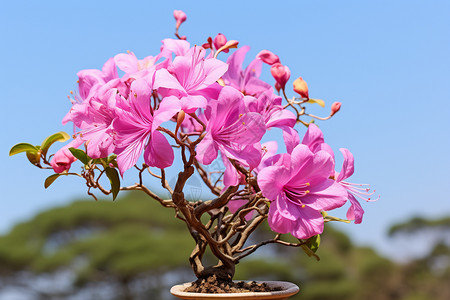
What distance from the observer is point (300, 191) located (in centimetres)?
121

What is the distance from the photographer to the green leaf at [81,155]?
124cm

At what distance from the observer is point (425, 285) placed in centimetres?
930

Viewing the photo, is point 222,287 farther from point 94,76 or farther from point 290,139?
point 94,76

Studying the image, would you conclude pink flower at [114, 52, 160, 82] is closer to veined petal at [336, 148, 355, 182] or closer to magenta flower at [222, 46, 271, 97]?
magenta flower at [222, 46, 271, 97]

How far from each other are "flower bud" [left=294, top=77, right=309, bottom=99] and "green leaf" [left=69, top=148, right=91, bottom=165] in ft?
1.79

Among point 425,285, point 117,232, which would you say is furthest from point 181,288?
point 425,285

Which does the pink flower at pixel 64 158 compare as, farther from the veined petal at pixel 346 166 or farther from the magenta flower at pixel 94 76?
the veined petal at pixel 346 166

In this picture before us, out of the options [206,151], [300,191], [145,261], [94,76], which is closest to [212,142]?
[206,151]

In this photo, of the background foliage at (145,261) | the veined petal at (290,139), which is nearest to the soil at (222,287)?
the veined petal at (290,139)

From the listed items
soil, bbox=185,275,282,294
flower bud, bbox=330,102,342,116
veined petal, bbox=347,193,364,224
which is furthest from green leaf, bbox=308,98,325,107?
soil, bbox=185,275,282,294

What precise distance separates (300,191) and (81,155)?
507 mm

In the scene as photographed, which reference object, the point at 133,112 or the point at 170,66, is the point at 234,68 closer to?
the point at 170,66

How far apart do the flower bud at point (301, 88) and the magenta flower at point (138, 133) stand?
0.42 metres

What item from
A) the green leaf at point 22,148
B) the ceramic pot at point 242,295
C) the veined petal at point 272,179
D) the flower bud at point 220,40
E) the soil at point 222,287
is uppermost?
the flower bud at point 220,40
